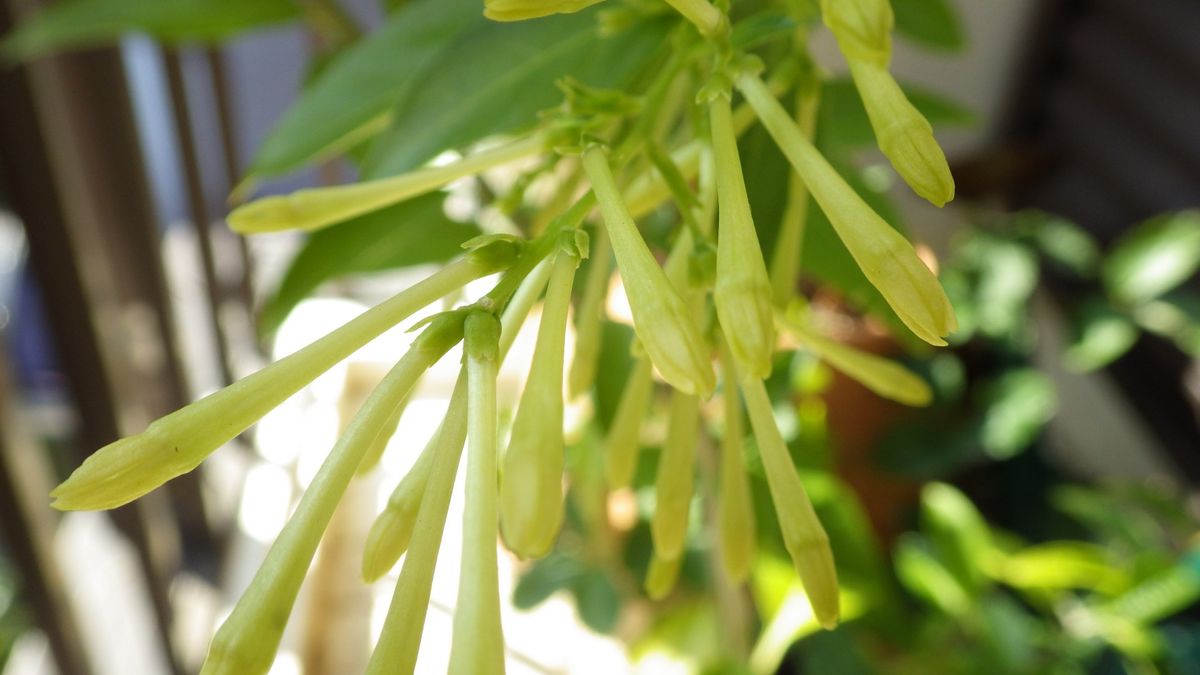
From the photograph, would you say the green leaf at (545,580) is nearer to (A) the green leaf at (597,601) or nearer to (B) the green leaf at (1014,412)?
(A) the green leaf at (597,601)

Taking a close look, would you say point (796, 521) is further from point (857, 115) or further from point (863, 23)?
point (857, 115)

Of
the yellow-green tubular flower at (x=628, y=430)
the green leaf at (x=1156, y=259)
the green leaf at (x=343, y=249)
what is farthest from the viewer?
the green leaf at (x=1156, y=259)

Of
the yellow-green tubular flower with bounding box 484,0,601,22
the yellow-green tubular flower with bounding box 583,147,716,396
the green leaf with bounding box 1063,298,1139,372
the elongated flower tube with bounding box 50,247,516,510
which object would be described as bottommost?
the green leaf with bounding box 1063,298,1139,372

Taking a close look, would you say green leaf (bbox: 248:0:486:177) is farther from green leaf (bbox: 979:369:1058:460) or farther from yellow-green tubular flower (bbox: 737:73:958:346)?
green leaf (bbox: 979:369:1058:460)

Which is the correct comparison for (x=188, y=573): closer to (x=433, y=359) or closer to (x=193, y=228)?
(x=193, y=228)

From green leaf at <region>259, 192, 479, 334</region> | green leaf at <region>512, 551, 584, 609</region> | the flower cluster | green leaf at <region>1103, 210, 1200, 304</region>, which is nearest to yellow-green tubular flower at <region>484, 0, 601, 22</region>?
the flower cluster

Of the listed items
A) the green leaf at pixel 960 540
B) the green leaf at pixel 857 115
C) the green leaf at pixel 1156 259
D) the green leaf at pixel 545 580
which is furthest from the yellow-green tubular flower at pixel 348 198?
the green leaf at pixel 1156 259
